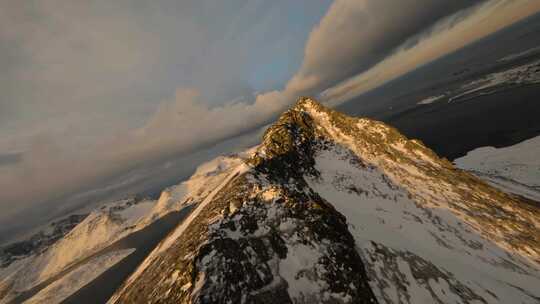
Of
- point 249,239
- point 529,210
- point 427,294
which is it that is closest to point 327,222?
point 249,239

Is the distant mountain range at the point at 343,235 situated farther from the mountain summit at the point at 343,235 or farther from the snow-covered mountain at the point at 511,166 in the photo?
the snow-covered mountain at the point at 511,166

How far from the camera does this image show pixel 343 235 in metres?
32.7

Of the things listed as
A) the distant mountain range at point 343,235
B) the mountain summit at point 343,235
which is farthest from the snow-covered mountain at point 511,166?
the mountain summit at point 343,235

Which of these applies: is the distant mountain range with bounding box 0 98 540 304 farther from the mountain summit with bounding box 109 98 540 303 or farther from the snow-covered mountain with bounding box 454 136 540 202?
the snow-covered mountain with bounding box 454 136 540 202

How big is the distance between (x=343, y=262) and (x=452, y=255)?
29.9 m

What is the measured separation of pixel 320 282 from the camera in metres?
24.6

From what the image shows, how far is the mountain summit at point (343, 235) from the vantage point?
23.5 m

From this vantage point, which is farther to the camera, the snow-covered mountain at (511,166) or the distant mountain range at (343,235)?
the snow-covered mountain at (511,166)

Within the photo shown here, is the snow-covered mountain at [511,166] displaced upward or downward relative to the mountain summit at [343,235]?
downward

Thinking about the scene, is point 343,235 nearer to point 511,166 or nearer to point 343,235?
point 343,235

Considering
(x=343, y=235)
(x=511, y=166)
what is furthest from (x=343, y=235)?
(x=511, y=166)

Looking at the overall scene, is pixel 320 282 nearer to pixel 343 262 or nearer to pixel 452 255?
pixel 343 262

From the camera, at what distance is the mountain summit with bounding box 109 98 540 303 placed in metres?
23.5

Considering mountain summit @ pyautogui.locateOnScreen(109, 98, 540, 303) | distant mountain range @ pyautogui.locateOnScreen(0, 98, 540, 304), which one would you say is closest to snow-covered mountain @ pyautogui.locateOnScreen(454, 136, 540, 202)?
distant mountain range @ pyautogui.locateOnScreen(0, 98, 540, 304)
